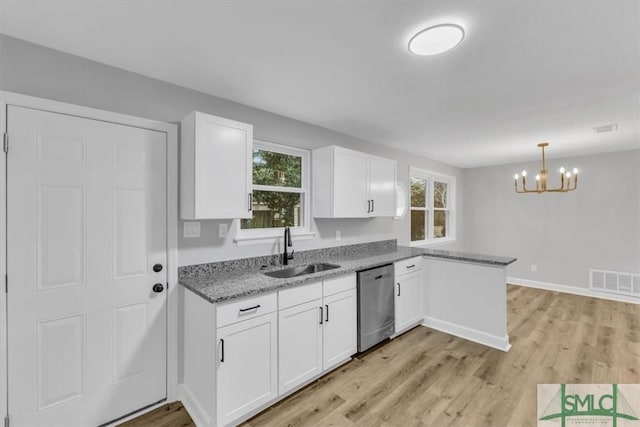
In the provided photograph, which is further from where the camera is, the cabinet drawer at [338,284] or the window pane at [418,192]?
the window pane at [418,192]

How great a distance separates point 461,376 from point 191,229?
8.46 feet

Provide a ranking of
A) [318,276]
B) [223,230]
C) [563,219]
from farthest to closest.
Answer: [563,219] → [223,230] → [318,276]

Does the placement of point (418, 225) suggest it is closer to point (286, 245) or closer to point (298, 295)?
point (286, 245)

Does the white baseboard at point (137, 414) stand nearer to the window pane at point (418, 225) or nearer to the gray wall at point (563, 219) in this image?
the window pane at point (418, 225)

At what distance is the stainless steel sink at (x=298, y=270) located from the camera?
260cm

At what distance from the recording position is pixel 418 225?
5.15 m

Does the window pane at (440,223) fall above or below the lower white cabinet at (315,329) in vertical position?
above

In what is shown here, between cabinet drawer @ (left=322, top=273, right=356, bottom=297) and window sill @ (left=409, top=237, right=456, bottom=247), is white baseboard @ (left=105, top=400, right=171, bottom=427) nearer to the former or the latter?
cabinet drawer @ (left=322, top=273, right=356, bottom=297)

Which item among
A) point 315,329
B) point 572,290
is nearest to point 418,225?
point 572,290

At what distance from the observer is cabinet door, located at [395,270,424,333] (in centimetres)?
311

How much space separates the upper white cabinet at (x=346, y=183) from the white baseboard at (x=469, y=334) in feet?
4.83

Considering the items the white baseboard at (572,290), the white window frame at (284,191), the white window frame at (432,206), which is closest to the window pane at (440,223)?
the white window frame at (432,206)

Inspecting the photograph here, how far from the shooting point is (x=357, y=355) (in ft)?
8.99

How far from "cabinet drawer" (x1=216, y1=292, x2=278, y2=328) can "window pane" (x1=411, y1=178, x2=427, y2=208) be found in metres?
3.67
